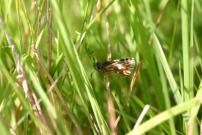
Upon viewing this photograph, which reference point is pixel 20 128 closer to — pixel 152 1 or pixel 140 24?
pixel 140 24

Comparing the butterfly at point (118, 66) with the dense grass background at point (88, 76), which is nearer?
the dense grass background at point (88, 76)

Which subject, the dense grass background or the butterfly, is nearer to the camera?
the dense grass background

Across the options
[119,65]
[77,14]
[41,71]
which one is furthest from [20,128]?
[77,14]
